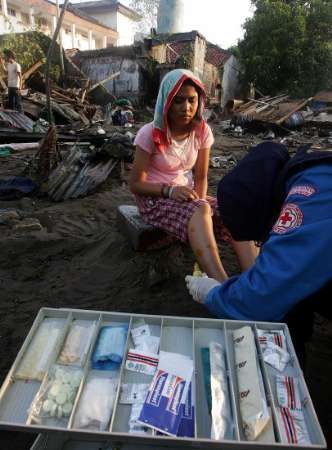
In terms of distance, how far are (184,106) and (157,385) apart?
1978 mm

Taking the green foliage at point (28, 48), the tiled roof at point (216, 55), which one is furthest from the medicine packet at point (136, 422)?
the tiled roof at point (216, 55)

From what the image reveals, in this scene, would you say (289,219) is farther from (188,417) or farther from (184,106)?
(184,106)

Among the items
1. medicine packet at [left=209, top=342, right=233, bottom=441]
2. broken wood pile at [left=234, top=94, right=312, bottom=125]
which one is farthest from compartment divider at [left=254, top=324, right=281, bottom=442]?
broken wood pile at [left=234, top=94, right=312, bottom=125]

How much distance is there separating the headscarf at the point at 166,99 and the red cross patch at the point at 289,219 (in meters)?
1.49

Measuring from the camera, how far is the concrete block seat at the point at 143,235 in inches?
107

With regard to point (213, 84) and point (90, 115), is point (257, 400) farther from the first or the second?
point (213, 84)

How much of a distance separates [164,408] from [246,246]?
4.44ft

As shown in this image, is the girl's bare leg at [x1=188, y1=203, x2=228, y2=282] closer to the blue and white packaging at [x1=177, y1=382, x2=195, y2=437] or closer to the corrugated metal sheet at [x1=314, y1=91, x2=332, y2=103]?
the blue and white packaging at [x1=177, y1=382, x2=195, y2=437]

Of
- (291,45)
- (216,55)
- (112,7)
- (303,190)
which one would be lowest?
(303,190)

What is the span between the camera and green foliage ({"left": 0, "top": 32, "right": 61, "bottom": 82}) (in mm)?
13203

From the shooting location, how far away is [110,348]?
3.65ft

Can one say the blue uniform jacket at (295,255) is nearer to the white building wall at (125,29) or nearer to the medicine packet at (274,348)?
the medicine packet at (274,348)

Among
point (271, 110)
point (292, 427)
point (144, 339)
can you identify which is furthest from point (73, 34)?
point (292, 427)

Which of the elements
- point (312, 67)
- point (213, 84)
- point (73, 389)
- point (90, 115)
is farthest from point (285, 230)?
point (213, 84)
